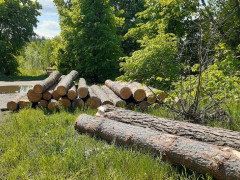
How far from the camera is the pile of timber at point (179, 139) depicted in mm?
3061

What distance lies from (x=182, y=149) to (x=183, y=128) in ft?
2.26

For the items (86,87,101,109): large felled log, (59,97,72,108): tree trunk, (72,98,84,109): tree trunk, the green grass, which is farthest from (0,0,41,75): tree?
the green grass

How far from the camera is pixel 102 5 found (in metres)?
15.9

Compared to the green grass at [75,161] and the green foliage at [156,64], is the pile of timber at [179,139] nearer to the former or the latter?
the green grass at [75,161]

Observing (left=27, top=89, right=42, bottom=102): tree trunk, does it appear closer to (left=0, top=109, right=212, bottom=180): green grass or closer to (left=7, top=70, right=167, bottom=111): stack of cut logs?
(left=7, top=70, right=167, bottom=111): stack of cut logs

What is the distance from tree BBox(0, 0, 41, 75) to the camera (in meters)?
23.3

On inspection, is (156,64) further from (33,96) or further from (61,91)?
(33,96)

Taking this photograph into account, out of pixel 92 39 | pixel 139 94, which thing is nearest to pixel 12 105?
pixel 139 94

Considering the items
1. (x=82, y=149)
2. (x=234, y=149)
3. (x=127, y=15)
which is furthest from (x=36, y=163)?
(x=127, y=15)

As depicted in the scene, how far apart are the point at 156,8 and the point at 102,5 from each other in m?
3.59

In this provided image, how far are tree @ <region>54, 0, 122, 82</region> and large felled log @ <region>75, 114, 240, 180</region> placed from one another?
11266 millimetres

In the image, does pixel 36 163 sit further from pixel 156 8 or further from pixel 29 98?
A: pixel 156 8

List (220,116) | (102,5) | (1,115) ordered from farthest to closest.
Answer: (102,5) → (1,115) → (220,116)

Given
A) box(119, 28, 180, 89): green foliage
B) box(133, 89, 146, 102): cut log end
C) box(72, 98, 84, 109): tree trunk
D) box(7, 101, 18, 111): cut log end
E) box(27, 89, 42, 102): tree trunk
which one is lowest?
box(7, 101, 18, 111): cut log end
